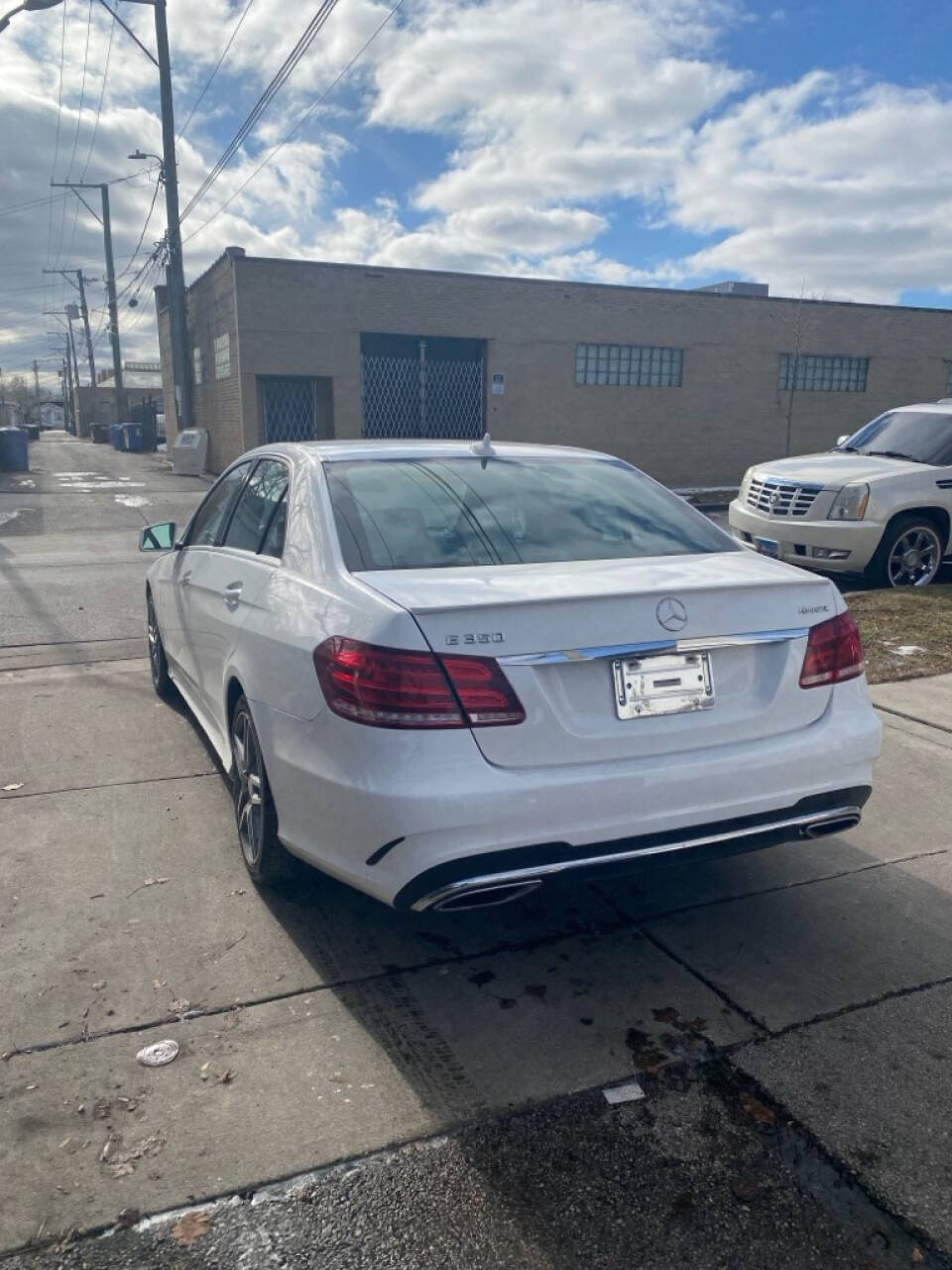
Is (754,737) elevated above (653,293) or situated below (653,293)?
below

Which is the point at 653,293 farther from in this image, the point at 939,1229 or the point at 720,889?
the point at 939,1229

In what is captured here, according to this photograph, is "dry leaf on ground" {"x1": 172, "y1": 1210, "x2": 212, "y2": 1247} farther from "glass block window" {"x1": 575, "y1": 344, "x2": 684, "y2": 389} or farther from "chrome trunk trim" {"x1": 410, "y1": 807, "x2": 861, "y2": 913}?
"glass block window" {"x1": 575, "y1": 344, "x2": 684, "y2": 389}

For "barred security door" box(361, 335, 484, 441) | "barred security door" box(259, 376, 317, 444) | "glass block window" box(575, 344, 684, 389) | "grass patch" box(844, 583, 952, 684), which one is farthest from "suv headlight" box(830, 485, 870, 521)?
"glass block window" box(575, 344, 684, 389)

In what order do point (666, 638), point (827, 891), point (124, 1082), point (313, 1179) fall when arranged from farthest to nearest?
point (827, 891)
point (666, 638)
point (124, 1082)
point (313, 1179)

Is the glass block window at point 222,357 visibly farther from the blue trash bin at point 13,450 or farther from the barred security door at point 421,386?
the blue trash bin at point 13,450

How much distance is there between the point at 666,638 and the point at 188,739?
323cm

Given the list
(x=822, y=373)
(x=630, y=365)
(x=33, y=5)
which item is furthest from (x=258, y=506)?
(x=822, y=373)

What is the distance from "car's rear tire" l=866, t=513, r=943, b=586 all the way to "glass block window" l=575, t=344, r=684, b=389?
16.8 m

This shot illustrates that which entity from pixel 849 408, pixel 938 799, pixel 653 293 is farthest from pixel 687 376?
pixel 938 799

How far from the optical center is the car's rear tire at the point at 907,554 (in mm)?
9156

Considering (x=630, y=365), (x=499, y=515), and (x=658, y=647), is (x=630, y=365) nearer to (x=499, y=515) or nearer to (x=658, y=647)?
(x=499, y=515)

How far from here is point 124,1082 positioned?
8.61 ft

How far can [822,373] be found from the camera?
91.2ft

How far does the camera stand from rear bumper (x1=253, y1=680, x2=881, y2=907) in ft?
8.87
